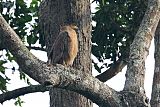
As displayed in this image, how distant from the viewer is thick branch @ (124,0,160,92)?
5.29 metres

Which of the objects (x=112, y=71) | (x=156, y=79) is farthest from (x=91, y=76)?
(x=112, y=71)

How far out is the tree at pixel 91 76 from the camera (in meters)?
4.75

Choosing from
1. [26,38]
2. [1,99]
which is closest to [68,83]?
[1,99]

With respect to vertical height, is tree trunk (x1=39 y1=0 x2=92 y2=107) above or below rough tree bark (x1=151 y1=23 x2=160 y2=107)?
above

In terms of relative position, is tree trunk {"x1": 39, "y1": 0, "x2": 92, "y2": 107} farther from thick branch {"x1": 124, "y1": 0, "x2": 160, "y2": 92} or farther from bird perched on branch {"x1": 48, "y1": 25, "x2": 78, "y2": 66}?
thick branch {"x1": 124, "y1": 0, "x2": 160, "y2": 92}

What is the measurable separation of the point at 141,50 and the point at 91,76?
28.5 inches

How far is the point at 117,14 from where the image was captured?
25.2ft

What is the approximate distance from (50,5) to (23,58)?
143 cm

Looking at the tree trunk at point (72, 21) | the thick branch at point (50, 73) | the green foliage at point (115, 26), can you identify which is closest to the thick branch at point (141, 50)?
the thick branch at point (50, 73)

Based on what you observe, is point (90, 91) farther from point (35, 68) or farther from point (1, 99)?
point (1, 99)

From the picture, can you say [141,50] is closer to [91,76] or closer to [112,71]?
[91,76]

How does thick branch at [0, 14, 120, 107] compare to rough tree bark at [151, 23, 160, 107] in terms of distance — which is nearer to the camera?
thick branch at [0, 14, 120, 107]

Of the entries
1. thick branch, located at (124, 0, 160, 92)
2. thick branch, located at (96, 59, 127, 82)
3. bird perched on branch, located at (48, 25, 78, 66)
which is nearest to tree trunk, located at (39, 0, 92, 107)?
bird perched on branch, located at (48, 25, 78, 66)

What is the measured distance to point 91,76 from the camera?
201 inches
